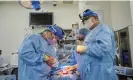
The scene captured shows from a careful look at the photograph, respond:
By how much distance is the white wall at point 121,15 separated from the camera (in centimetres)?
439

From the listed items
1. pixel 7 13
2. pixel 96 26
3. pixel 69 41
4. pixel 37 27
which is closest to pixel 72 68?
pixel 96 26

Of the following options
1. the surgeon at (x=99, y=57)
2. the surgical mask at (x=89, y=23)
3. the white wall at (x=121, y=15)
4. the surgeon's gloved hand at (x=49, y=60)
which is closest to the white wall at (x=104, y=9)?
the white wall at (x=121, y=15)

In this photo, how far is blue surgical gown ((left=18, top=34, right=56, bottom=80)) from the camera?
5.96ft

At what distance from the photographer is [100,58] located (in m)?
1.84

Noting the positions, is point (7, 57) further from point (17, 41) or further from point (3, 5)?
point (3, 5)

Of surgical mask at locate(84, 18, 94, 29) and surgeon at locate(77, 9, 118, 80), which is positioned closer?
surgeon at locate(77, 9, 118, 80)

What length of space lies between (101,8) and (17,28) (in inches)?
99.6

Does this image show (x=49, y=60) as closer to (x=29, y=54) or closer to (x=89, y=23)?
(x=29, y=54)

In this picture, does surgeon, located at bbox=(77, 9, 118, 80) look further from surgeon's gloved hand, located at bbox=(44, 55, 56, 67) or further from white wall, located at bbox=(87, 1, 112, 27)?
white wall, located at bbox=(87, 1, 112, 27)

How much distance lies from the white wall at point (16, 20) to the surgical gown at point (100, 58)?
365 cm

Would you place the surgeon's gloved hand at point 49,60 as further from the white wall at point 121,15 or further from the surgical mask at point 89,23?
the white wall at point 121,15

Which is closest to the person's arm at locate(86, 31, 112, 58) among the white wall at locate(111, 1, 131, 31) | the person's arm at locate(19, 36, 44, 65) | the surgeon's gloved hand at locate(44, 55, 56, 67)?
the surgeon's gloved hand at locate(44, 55, 56, 67)

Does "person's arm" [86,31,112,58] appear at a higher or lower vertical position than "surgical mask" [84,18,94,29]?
lower

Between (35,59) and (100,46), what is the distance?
65 cm
